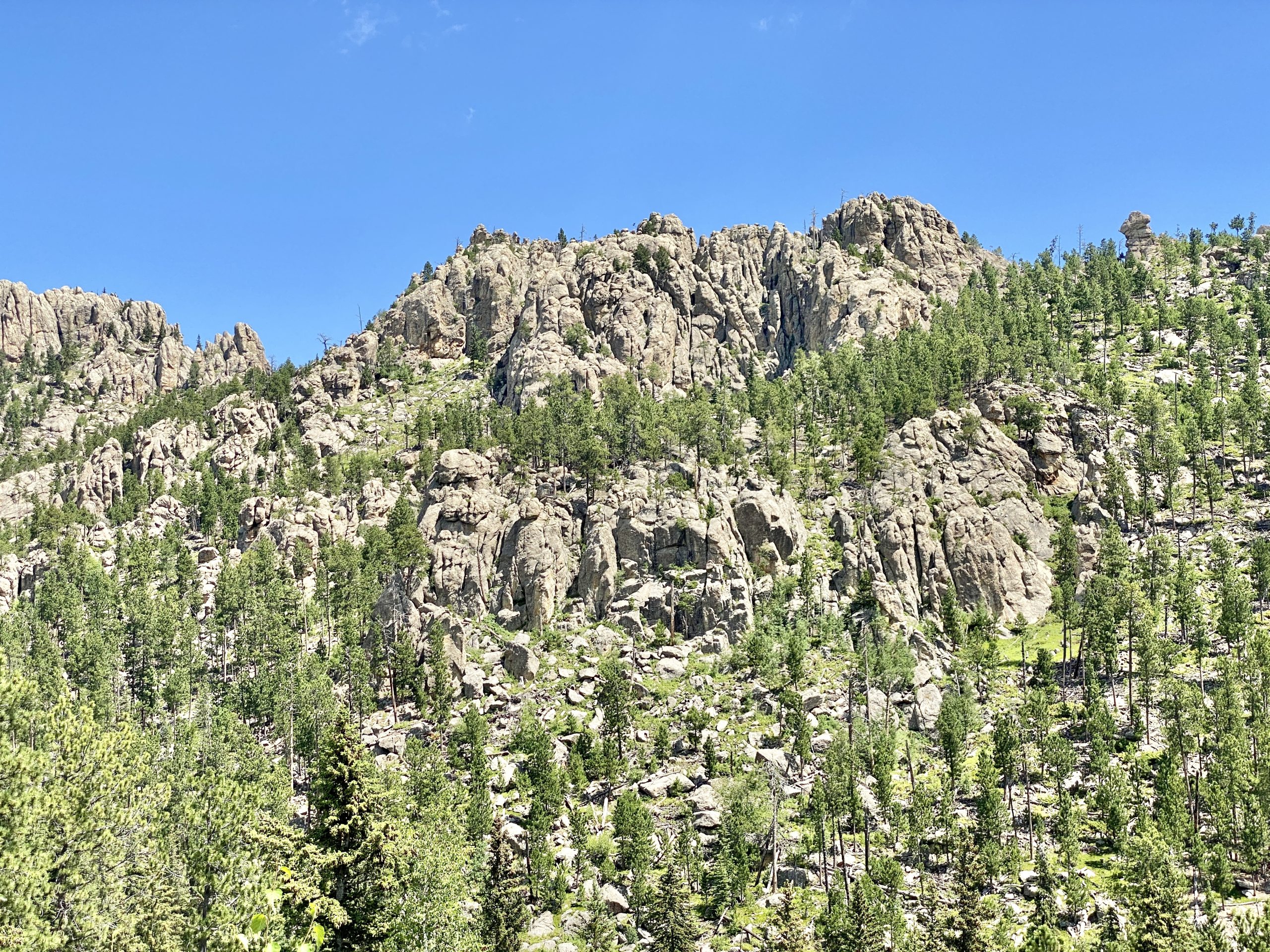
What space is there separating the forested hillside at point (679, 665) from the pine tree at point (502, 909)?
478 mm

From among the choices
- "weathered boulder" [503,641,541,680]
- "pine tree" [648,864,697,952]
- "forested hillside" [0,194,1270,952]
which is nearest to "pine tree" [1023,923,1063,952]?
"forested hillside" [0,194,1270,952]

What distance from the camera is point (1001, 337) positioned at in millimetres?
177375

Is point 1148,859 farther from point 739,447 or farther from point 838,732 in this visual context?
point 739,447

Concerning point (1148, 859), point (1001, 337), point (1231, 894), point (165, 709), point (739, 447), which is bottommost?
point (1231, 894)

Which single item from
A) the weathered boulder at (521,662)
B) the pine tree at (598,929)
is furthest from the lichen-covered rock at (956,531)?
the pine tree at (598,929)

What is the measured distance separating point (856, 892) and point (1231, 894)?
33.7 meters

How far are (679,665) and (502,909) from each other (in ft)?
166

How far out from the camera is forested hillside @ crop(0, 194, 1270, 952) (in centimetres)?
4584

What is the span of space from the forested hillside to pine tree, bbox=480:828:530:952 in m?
0.48

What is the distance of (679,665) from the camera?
11831cm

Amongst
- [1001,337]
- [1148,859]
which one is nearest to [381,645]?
[1148,859]

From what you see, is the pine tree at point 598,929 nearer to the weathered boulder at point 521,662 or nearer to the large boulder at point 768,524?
the weathered boulder at point 521,662

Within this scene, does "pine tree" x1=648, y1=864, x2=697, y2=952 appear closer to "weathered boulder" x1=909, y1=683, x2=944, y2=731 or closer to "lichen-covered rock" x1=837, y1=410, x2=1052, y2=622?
"weathered boulder" x1=909, y1=683, x2=944, y2=731

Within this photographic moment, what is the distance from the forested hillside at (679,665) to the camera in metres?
45.8
